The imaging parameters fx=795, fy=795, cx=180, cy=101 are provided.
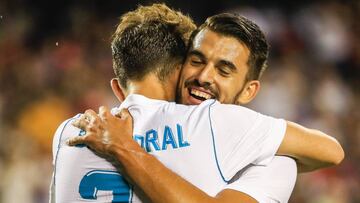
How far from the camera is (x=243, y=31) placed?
11.2 feet

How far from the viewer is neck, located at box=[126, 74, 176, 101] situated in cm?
308

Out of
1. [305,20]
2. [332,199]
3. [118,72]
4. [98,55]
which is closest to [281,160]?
[118,72]

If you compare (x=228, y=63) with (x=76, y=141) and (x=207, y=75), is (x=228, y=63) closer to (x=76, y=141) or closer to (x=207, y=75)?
(x=207, y=75)

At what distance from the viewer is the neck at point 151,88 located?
10.1 feet

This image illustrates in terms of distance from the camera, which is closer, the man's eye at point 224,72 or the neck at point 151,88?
the neck at point 151,88

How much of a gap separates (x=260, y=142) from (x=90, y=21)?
6.73m

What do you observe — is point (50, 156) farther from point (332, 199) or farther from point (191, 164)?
point (191, 164)

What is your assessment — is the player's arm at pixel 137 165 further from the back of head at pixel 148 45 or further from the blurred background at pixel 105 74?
the blurred background at pixel 105 74

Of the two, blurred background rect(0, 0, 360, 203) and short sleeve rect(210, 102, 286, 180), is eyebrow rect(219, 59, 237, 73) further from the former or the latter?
blurred background rect(0, 0, 360, 203)

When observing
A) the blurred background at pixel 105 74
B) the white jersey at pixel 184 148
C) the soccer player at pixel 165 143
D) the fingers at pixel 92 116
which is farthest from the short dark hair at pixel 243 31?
the blurred background at pixel 105 74

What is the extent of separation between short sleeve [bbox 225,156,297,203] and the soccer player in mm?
40

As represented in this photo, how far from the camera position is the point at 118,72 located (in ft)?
10.6

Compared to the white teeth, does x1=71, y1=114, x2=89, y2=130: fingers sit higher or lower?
lower

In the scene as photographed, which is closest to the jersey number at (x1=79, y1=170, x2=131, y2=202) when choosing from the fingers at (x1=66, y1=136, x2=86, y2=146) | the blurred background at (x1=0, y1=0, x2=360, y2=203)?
the fingers at (x1=66, y1=136, x2=86, y2=146)
